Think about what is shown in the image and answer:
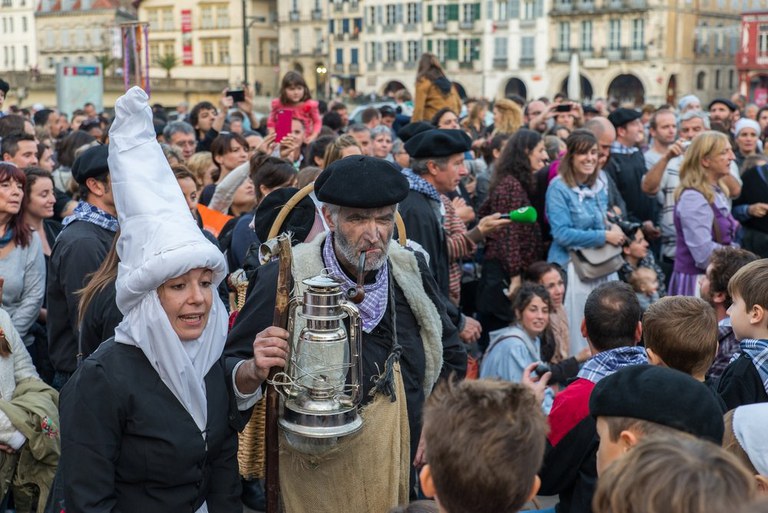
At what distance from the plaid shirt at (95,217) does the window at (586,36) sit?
213 feet

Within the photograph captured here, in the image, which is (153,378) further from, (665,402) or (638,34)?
(638,34)

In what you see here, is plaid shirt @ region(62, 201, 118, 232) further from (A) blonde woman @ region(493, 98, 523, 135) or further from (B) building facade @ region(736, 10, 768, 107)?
(B) building facade @ region(736, 10, 768, 107)

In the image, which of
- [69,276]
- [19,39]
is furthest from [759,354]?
[19,39]

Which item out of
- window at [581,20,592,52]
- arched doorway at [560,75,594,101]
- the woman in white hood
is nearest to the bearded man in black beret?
the woman in white hood

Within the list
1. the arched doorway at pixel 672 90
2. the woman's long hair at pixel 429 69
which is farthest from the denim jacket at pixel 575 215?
the arched doorway at pixel 672 90

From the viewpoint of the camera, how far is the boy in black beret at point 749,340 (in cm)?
404

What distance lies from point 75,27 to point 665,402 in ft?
316

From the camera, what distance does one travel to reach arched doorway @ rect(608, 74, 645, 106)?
65.5 m

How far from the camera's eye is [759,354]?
409 cm

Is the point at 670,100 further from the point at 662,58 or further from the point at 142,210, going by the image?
the point at 142,210

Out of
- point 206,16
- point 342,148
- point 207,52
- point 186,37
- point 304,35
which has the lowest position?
point 342,148

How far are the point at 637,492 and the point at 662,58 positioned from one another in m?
65.3

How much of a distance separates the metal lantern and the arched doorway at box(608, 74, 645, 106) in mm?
65131

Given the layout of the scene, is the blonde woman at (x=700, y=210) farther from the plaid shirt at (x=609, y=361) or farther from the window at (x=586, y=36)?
the window at (x=586, y=36)
